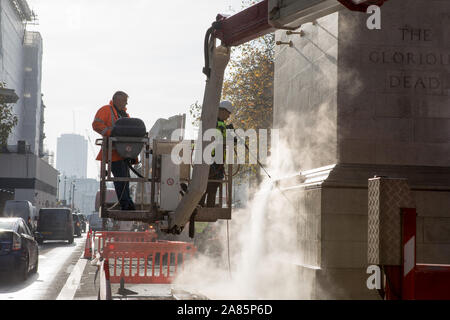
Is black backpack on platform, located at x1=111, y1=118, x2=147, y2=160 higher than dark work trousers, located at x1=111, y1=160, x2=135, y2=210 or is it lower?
higher

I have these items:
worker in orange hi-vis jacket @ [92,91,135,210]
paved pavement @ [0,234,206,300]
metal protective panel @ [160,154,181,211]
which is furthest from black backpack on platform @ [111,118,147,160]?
paved pavement @ [0,234,206,300]

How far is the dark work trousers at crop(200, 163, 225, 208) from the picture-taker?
922 centimetres

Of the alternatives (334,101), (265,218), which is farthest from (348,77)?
(265,218)

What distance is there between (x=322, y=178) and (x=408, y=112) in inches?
59.3

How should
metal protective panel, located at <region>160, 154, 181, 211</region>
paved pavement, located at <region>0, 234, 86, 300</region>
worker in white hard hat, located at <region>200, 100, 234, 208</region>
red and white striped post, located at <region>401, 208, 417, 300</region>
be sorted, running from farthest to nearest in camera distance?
paved pavement, located at <region>0, 234, 86, 300</region> → worker in white hard hat, located at <region>200, 100, 234, 208</region> → metal protective panel, located at <region>160, 154, 181, 211</region> → red and white striped post, located at <region>401, 208, 417, 300</region>

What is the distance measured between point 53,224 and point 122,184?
2975 cm

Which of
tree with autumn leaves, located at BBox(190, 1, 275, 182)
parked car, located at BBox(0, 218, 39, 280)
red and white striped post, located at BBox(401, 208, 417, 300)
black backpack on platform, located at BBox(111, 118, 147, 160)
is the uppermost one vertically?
tree with autumn leaves, located at BBox(190, 1, 275, 182)

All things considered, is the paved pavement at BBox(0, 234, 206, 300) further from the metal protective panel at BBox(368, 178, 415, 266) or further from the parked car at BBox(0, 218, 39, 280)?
the metal protective panel at BBox(368, 178, 415, 266)

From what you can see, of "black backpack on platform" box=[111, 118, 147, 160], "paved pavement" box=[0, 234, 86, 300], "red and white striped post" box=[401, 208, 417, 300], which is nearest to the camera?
"red and white striped post" box=[401, 208, 417, 300]

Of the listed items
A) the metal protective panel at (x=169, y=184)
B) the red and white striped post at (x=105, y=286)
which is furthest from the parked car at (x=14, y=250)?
the red and white striped post at (x=105, y=286)

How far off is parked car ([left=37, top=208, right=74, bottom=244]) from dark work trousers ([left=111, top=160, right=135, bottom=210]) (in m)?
29.1

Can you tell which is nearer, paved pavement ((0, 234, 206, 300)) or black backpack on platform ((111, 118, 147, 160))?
black backpack on platform ((111, 118, 147, 160))

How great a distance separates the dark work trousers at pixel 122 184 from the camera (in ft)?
28.8

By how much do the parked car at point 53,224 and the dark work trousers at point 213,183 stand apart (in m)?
28.8
